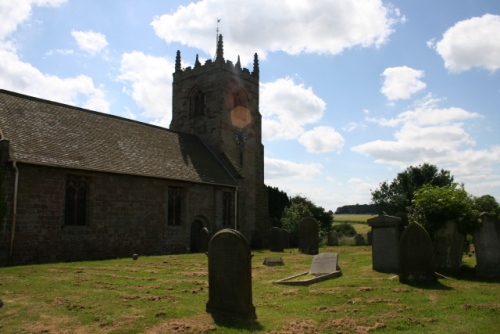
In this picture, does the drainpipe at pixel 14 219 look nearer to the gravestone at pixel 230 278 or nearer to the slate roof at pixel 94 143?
the slate roof at pixel 94 143

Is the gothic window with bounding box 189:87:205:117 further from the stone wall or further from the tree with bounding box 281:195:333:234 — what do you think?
the tree with bounding box 281:195:333:234

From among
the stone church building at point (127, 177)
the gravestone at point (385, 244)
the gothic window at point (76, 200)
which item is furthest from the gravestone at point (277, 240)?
the gravestone at point (385, 244)

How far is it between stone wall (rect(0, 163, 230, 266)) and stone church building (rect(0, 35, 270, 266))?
4 cm

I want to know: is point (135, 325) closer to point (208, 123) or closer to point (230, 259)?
point (230, 259)

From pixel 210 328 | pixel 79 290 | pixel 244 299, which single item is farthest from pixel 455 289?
pixel 79 290

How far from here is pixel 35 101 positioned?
74.1 feet

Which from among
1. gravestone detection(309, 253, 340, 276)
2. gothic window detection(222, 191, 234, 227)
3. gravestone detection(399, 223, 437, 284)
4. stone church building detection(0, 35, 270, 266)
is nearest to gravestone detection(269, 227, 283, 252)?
stone church building detection(0, 35, 270, 266)

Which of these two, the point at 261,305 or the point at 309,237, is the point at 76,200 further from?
the point at 261,305

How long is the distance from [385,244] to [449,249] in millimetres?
1830

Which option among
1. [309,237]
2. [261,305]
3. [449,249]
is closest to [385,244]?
[449,249]

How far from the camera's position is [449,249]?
12680 millimetres

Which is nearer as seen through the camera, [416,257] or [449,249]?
[416,257]

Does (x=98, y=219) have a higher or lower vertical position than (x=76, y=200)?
lower

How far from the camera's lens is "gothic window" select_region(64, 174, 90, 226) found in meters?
19.5
